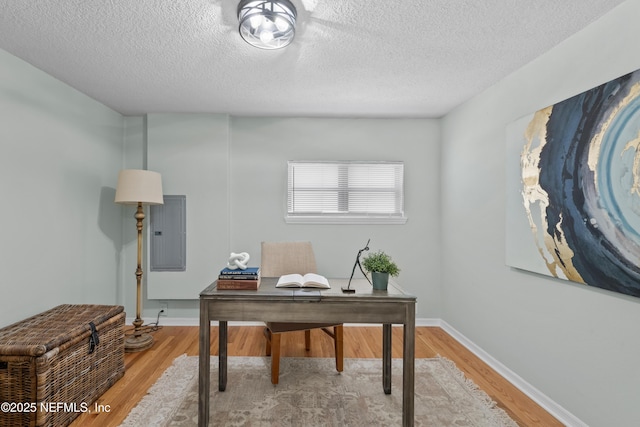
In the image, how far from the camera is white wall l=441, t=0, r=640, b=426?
5.57 feet

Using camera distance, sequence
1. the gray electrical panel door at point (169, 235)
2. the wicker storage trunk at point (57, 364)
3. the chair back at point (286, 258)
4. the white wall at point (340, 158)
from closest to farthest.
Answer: the wicker storage trunk at point (57, 364), the chair back at point (286, 258), the gray electrical panel door at point (169, 235), the white wall at point (340, 158)

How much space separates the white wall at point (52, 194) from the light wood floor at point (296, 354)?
889mm

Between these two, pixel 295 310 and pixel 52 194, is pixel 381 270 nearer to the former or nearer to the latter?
pixel 295 310

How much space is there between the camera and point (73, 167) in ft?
9.58

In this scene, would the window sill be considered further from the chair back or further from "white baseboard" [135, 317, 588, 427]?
"white baseboard" [135, 317, 588, 427]

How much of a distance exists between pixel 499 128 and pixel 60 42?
3.32 meters

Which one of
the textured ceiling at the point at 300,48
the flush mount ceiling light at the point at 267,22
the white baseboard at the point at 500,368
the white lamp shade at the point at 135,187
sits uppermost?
the textured ceiling at the point at 300,48

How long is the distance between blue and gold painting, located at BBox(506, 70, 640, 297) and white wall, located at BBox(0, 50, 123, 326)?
372cm

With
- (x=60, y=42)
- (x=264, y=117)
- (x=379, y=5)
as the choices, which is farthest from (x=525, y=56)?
(x=60, y=42)

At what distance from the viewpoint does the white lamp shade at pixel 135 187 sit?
10.1 feet

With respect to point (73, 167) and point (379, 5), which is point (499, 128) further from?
point (73, 167)

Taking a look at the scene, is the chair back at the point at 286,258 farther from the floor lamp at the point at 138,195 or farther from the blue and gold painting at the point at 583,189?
the blue and gold painting at the point at 583,189

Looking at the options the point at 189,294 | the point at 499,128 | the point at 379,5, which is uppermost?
the point at 379,5

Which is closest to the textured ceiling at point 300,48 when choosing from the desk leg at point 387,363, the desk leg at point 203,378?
the desk leg at point 203,378
